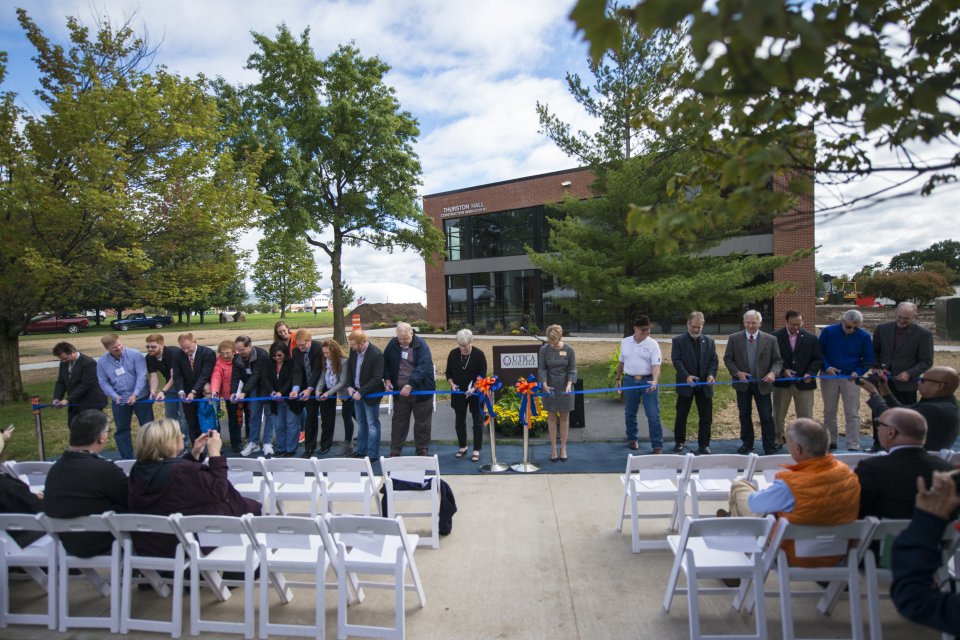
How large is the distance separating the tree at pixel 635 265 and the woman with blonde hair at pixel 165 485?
1066 cm

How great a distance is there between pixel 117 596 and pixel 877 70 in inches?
207

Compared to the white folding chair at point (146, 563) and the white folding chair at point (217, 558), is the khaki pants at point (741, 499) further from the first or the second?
the white folding chair at point (146, 563)

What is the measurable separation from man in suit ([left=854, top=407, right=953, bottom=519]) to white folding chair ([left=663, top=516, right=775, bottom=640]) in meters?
0.69

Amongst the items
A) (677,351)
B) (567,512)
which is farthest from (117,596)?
(677,351)

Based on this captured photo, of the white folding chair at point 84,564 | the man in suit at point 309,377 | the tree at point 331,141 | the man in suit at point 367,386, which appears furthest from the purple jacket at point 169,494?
the tree at point 331,141

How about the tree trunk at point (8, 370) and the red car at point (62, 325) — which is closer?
the tree trunk at point (8, 370)

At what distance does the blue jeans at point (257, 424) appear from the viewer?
7.84 meters

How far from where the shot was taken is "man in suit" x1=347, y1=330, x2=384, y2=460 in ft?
23.7

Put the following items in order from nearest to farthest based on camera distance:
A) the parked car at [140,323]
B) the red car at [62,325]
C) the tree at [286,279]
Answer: the tree at [286,279]
the red car at [62,325]
the parked car at [140,323]

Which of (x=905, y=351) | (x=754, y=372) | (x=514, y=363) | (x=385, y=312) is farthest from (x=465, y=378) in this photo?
(x=385, y=312)

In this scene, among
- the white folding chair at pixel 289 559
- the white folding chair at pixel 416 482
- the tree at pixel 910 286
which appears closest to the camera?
the white folding chair at pixel 289 559

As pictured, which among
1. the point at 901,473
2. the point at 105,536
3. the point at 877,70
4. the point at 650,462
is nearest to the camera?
the point at 877,70

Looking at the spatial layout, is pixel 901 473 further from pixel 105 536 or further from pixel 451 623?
pixel 105 536

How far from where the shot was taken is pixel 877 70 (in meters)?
2.36
